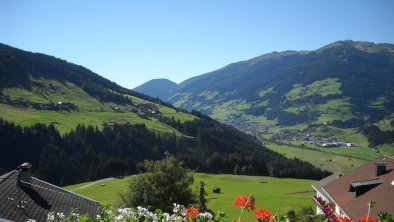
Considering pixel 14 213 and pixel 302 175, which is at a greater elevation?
pixel 14 213

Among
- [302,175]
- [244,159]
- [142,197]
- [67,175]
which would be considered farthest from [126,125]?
[142,197]

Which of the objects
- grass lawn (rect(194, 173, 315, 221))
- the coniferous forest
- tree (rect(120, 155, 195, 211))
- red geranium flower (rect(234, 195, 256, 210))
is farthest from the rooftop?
the coniferous forest

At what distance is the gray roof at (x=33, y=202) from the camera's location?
22844 mm

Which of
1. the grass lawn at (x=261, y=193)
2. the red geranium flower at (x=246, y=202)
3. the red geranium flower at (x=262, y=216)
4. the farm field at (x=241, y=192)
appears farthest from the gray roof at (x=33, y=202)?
the farm field at (x=241, y=192)

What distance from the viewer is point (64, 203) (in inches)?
1054

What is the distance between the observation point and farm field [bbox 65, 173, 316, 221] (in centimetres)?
7562

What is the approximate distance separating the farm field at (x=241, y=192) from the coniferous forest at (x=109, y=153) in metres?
22.6

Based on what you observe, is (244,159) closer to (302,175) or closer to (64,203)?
(302,175)

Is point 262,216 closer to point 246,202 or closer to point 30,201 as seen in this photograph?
point 246,202

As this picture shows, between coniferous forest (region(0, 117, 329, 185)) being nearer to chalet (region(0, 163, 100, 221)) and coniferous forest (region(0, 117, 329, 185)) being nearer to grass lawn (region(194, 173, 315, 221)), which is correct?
grass lawn (region(194, 173, 315, 221))

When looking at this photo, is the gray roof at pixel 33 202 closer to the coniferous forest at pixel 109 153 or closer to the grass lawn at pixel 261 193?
the grass lawn at pixel 261 193

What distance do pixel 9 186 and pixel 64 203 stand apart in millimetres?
3534

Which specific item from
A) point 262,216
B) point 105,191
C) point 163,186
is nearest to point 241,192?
point 105,191

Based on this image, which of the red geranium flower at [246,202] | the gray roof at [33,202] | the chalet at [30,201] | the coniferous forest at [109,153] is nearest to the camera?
the red geranium flower at [246,202]
